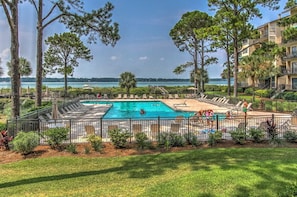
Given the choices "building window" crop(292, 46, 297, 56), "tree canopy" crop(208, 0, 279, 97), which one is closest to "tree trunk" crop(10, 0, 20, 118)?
"tree canopy" crop(208, 0, 279, 97)

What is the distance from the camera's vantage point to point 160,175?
680 cm

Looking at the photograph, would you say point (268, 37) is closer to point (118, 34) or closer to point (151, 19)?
point (151, 19)

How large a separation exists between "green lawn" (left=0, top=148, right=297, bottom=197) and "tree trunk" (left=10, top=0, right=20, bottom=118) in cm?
539

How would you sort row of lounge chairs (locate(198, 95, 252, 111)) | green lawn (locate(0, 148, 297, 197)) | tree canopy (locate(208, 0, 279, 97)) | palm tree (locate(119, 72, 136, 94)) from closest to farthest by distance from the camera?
1. green lawn (locate(0, 148, 297, 197))
2. row of lounge chairs (locate(198, 95, 252, 111))
3. tree canopy (locate(208, 0, 279, 97))
4. palm tree (locate(119, 72, 136, 94))

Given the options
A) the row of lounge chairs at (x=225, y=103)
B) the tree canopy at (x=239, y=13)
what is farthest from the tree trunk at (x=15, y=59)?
the tree canopy at (x=239, y=13)

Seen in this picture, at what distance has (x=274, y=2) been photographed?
2814 centimetres

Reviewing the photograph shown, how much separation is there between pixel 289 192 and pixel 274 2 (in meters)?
29.6

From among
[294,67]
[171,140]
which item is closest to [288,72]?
[294,67]

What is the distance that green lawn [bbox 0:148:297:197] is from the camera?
5.71 metres

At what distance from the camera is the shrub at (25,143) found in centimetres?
922

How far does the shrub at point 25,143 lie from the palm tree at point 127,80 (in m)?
35.8

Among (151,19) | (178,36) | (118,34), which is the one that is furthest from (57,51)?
(118,34)

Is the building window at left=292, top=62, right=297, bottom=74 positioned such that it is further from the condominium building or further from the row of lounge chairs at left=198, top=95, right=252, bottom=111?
the row of lounge chairs at left=198, top=95, right=252, bottom=111

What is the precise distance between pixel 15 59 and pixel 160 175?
33.3 ft
